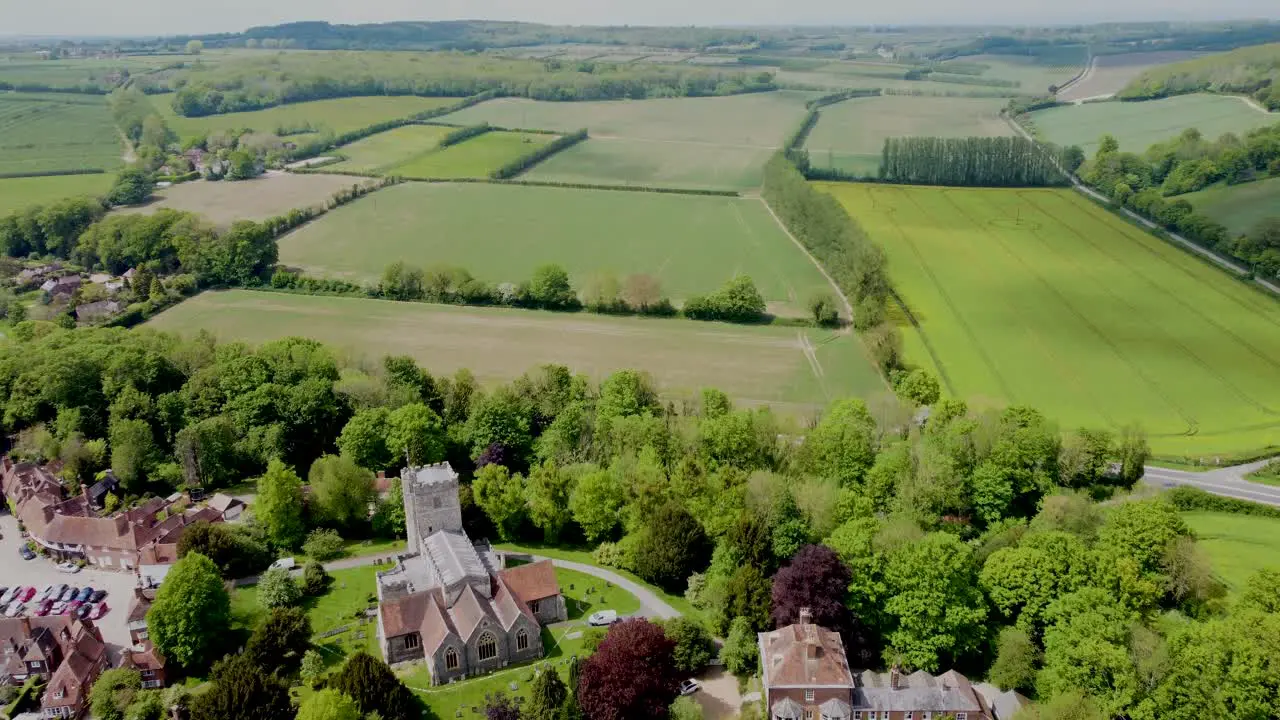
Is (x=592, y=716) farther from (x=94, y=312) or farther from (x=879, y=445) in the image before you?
(x=94, y=312)

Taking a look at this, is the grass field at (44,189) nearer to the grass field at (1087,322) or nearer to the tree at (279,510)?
the tree at (279,510)

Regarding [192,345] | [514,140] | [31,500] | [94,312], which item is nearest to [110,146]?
[514,140]

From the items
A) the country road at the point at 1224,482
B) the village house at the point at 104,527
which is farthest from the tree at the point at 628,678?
the country road at the point at 1224,482

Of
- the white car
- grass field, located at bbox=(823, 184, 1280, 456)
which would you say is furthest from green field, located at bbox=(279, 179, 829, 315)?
the white car

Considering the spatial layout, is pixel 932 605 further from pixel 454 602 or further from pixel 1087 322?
pixel 1087 322

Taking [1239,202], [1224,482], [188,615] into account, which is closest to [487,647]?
[188,615]

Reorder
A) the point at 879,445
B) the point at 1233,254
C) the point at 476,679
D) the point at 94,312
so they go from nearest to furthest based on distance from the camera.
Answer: the point at 476,679 < the point at 879,445 < the point at 94,312 < the point at 1233,254
